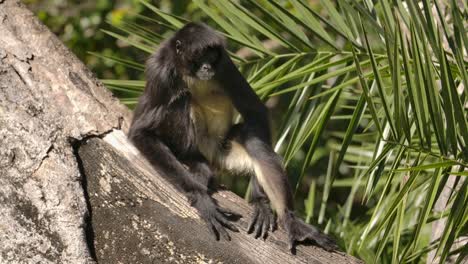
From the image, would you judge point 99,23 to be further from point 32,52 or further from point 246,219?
point 246,219

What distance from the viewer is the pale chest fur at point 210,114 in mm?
6945

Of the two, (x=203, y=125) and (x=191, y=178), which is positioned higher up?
(x=203, y=125)

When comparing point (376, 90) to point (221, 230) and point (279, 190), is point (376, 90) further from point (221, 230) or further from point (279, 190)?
point (221, 230)

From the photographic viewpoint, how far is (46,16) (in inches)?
451

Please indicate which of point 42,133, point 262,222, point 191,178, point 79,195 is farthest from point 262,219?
point 42,133

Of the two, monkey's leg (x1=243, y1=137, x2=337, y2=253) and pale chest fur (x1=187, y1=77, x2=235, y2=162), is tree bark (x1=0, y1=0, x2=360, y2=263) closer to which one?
monkey's leg (x1=243, y1=137, x2=337, y2=253)

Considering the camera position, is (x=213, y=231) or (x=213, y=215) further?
(x=213, y=215)

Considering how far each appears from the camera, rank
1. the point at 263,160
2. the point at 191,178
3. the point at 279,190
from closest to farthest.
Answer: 1. the point at 191,178
2. the point at 279,190
3. the point at 263,160

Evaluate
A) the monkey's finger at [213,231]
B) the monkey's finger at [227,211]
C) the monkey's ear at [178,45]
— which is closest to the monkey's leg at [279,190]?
the monkey's finger at [227,211]

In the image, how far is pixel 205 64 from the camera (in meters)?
6.81

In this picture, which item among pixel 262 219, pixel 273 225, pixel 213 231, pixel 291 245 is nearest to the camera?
pixel 213 231

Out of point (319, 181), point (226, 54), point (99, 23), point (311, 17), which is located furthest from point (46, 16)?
point (311, 17)

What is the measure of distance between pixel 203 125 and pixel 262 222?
5.58ft

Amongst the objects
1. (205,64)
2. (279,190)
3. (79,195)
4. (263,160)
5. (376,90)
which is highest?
(376,90)
